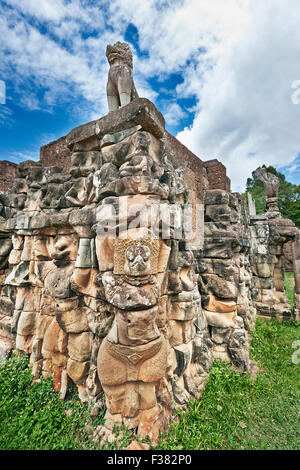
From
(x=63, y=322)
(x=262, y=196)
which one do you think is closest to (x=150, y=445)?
(x=63, y=322)

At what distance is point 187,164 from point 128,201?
8.39 feet

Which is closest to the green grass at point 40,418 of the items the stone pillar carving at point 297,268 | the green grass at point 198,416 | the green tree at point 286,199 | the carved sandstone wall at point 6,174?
the green grass at point 198,416

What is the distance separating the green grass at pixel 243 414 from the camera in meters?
2.39

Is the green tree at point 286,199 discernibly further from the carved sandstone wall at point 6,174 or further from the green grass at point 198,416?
the carved sandstone wall at point 6,174

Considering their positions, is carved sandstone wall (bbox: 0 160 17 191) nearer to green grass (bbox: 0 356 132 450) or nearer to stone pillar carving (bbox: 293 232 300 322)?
green grass (bbox: 0 356 132 450)

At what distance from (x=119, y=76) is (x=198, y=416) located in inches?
194

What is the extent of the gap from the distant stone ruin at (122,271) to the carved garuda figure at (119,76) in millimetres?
149

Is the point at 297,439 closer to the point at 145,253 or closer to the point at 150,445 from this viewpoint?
the point at 150,445

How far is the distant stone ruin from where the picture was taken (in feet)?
6.77

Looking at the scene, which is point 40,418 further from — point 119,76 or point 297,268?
point 297,268

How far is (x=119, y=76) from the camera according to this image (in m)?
2.95
